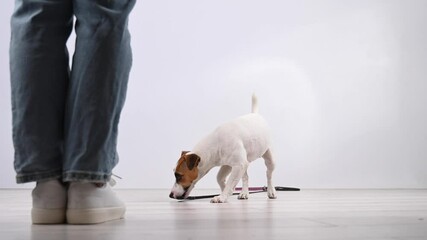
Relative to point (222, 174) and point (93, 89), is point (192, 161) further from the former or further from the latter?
point (93, 89)

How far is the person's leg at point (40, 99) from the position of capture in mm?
1016

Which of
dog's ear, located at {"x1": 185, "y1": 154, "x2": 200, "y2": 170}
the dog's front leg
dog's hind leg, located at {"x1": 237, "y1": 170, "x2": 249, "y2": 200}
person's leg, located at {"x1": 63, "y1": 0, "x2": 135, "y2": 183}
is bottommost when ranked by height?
dog's hind leg, located at {"x1": 237, "y1": 170, "x2": 249, "y2": 200}

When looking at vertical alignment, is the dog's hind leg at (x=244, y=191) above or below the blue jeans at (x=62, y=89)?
below

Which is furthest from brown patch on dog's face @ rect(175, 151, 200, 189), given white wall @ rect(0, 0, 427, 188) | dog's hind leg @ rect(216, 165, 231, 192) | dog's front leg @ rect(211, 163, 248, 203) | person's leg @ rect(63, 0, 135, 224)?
white wall @ rect(0, 0, 427, 188)

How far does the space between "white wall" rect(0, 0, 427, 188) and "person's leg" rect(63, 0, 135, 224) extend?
3.05m

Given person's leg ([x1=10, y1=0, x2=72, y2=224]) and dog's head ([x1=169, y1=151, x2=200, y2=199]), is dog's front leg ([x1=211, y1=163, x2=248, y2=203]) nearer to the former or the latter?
dog's head ([x1=169, y1=151, x2=200, y2=199])

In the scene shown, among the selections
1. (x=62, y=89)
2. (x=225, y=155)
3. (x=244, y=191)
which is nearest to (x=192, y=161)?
(x=225, y=155)

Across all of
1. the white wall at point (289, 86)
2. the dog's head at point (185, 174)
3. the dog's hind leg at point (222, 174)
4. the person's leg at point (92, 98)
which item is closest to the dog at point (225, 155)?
the dog's head at point (185, 174)

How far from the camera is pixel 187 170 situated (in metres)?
2.48

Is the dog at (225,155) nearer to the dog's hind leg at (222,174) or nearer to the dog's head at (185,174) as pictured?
the dog's head at (185,174)

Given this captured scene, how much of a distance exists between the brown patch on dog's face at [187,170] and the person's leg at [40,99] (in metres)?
1.42

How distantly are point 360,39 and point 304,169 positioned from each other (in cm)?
126

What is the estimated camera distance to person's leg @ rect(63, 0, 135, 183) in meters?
1.01

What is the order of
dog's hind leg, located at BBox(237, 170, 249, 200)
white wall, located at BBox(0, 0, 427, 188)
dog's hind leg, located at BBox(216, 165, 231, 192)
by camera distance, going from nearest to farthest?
dog's hind leg, located at BBox(237, 170, 249, 200)
dog's hind leg, located at BBox(216, 165, 231, 192)
white wall, located at BBox(0, 0, 427, 188)
